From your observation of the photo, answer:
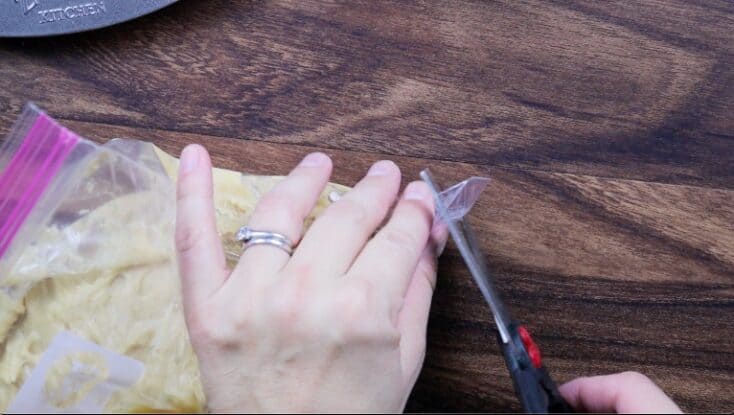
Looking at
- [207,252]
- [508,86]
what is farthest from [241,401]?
[508,86]

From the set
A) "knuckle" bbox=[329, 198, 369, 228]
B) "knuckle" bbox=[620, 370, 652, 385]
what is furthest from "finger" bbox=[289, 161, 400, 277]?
"knuckle" bbox=[620, 370, 652, 385]

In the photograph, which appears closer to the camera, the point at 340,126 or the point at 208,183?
the point at 208,183

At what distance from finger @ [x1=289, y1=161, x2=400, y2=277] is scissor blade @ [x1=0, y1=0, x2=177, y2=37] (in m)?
0.28

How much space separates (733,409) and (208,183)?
507mm

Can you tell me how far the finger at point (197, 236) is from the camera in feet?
1.61

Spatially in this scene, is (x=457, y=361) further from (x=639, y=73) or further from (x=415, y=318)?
(x=639, y=73)

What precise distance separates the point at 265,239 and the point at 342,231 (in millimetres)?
57

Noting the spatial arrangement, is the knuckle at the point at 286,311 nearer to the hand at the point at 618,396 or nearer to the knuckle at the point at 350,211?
the knuckle at the point at 350,211

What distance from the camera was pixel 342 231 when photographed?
50 cm

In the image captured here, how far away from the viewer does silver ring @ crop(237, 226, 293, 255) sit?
499 mm

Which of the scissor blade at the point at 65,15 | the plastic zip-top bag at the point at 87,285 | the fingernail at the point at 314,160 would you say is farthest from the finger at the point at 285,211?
the scissor blade at the point at 65,15

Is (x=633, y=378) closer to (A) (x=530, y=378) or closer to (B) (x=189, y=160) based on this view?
(A) (x=530, y=378)

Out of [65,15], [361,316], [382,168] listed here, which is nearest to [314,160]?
[382,168]

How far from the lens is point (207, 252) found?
0.50 metres
